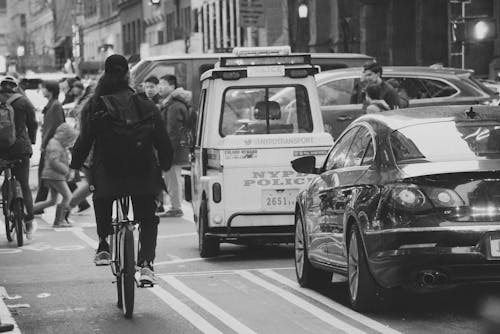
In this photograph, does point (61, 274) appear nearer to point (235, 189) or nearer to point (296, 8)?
point (235, 189)

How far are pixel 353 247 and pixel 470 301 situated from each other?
1.05 m

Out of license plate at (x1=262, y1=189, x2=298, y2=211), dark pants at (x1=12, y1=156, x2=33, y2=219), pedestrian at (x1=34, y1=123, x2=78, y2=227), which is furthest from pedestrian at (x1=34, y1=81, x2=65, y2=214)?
license plate at (x1=262, y1=189, x2=298, y2=211)

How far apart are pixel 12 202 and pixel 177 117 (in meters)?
4.71

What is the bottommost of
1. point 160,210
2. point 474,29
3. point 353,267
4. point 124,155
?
point 160,210

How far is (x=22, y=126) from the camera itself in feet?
58.2

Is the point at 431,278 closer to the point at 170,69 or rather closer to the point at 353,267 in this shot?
the point at 353,267

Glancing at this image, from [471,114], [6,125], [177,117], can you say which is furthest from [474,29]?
[471,114]

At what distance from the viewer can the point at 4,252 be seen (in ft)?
54.5

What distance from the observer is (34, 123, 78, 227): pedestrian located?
1986cm

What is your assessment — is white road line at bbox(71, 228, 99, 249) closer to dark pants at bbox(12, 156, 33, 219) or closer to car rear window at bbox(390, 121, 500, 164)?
dark pants at bbox(12, 156, 33, 219)

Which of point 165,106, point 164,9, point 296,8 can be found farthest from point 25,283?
point 164,9

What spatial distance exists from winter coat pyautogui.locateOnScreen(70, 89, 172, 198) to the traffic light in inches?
655

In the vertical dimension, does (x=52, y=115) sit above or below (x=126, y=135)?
below

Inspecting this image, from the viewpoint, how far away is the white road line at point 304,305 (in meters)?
10.1
